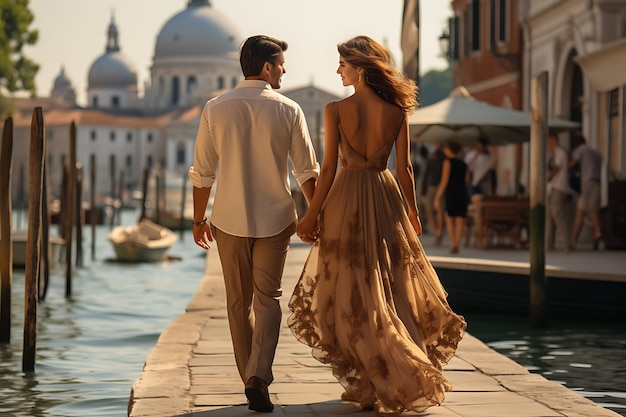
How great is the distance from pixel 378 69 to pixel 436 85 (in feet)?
354

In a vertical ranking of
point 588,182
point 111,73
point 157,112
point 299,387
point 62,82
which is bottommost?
point 299,387

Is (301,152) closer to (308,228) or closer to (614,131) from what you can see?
(308,228)

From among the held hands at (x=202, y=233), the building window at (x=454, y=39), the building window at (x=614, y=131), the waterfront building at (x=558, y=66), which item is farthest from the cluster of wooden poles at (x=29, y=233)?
the building window at (x=454, y=39)

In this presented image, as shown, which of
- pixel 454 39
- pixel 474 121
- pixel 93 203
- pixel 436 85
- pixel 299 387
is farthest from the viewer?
pixel 436 85

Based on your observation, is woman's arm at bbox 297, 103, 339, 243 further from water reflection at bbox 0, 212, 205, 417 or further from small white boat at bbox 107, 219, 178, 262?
small white boat at bbox 107, 219, 178, 262

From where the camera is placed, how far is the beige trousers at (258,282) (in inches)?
231

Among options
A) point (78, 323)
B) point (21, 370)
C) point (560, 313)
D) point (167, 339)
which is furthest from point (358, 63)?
point (78, 323)

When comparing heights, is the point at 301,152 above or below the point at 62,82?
below

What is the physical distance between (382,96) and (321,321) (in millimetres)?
932

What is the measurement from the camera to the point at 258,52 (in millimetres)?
5871

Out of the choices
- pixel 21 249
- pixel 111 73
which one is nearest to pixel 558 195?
pixel 21 249

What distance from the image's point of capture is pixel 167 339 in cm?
839

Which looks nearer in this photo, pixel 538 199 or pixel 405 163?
pixel 405 163

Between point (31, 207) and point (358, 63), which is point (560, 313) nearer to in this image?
point (31, 207)
